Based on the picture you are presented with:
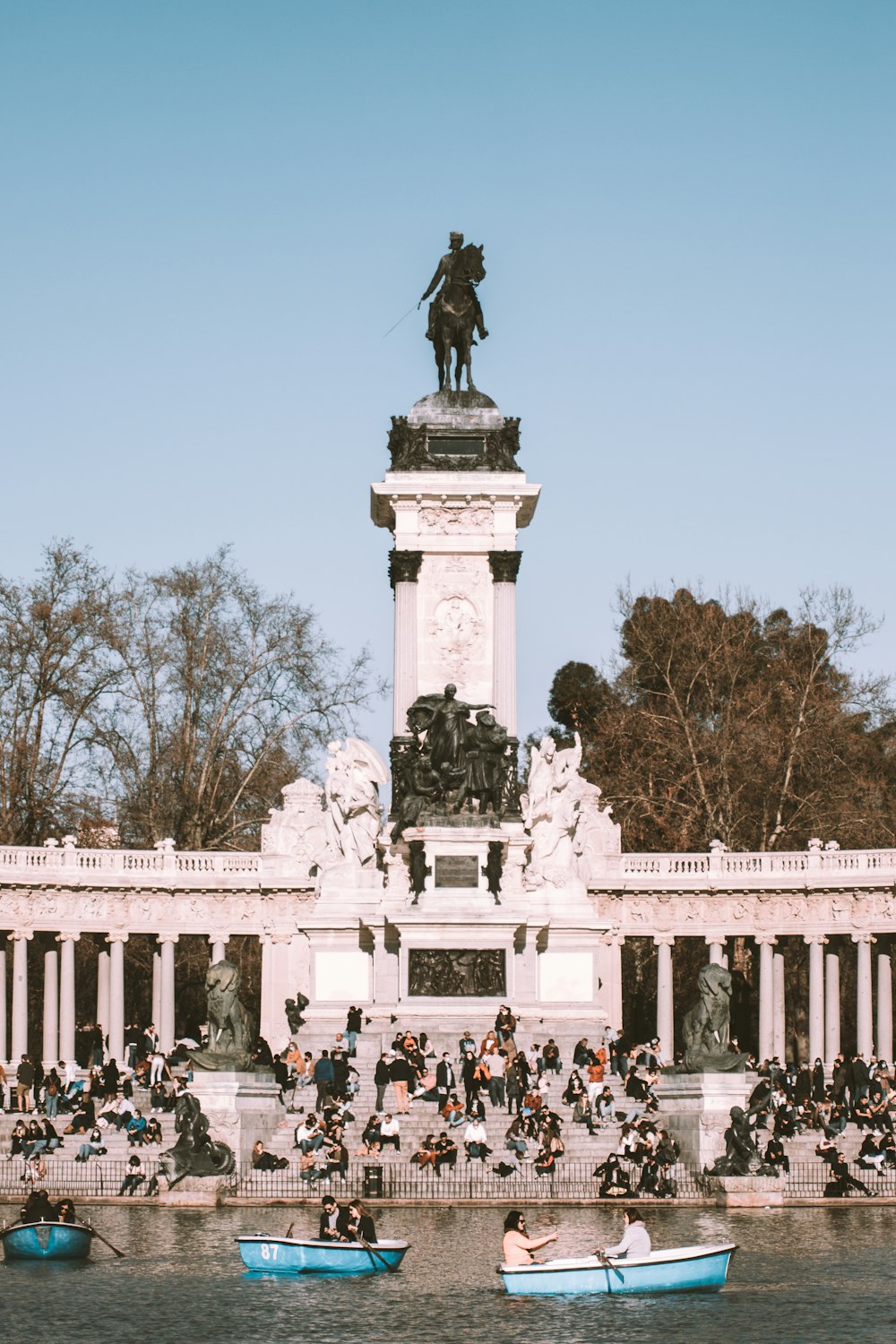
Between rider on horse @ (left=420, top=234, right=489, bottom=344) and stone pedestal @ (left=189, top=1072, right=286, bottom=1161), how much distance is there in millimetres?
20994

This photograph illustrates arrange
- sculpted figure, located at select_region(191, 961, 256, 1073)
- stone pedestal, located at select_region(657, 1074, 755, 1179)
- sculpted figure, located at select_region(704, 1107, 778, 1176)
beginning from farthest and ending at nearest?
1. sculpted figure, located at select_region(191, 961, 256, 1073)
2. stone pedestal, located at select_region(657, 1074, 755, 1179)
3. sculpted figure, located at select_region(704, 1107, 778, 1176)

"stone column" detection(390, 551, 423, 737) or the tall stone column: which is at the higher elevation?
"stone column" detection(390, 551, 423, 737)

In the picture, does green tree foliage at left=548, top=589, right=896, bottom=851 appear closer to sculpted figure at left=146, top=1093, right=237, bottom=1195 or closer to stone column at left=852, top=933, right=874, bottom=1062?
stone column at left=852, top=933, right=874, bottom=1062

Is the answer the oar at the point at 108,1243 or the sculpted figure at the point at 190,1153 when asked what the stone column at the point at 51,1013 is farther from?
the oar at the point at 108,1243

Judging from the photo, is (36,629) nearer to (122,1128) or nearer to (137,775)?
(137,775)

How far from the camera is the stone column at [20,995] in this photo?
203 ft

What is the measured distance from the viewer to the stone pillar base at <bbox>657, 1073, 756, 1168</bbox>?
134 ft

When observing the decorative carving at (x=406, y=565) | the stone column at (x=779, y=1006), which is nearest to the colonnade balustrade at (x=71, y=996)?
the decorative carving at (x=406, y=565)

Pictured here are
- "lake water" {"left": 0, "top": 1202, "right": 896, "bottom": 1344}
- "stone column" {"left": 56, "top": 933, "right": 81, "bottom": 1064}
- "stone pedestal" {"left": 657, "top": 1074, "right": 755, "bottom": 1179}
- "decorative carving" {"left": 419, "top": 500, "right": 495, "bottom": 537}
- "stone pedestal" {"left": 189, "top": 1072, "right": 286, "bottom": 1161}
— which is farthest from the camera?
"stone column" {"left": 56, "top": 933, "right": 81, "bottom": 1064}

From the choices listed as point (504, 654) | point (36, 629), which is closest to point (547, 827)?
point (504, 654)

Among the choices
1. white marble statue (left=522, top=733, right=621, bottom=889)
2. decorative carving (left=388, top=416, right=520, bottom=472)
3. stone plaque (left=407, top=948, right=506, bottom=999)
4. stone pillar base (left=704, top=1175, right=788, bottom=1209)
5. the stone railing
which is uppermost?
decorative carving (left=388, top=416, right=520, bottom=472)

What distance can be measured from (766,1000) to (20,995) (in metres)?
18.5

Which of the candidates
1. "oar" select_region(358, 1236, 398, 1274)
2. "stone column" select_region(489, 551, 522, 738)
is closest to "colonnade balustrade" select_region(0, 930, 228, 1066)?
"stone column" select_region(489, 551, 522, 738)

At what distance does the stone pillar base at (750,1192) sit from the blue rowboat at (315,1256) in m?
9.72
